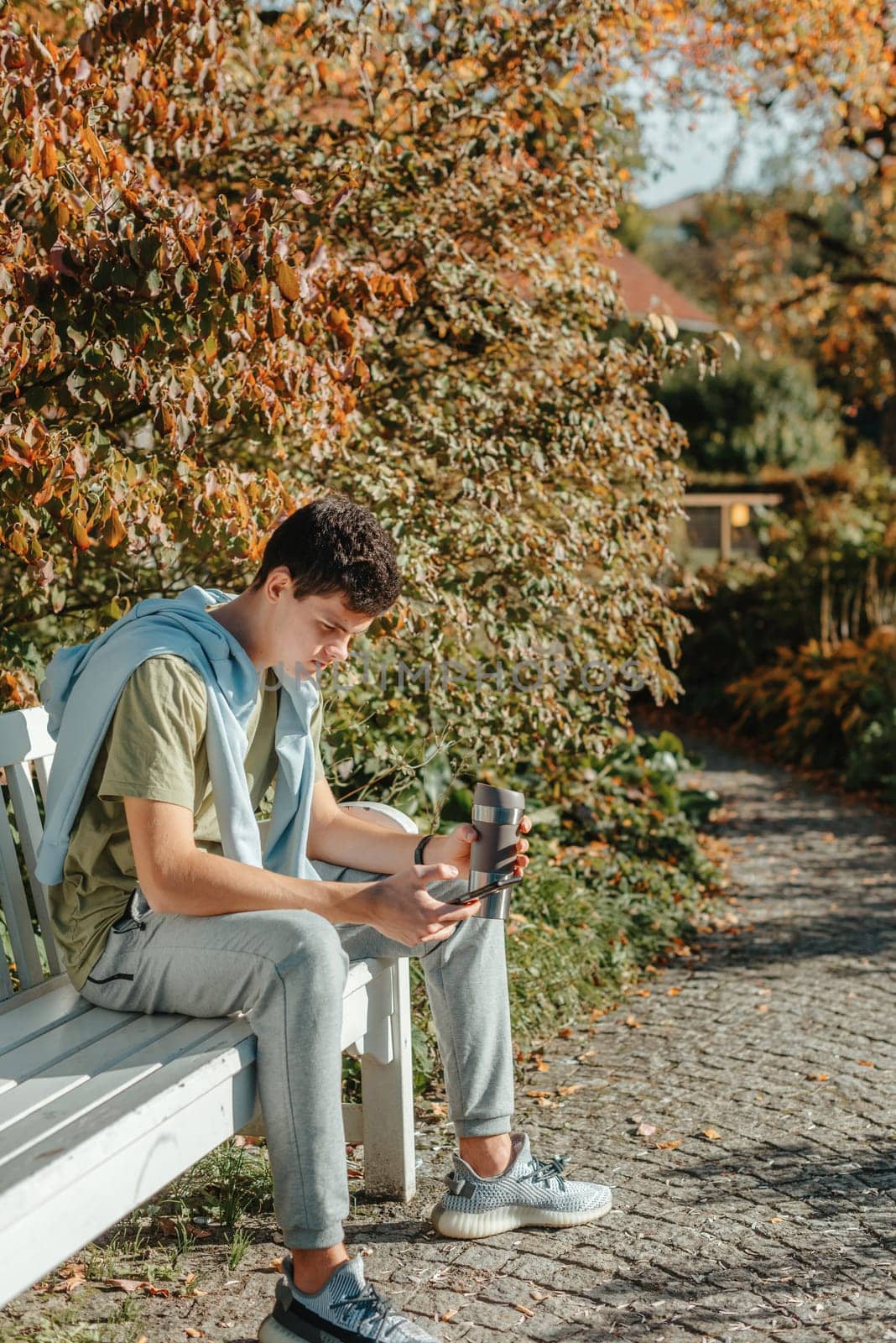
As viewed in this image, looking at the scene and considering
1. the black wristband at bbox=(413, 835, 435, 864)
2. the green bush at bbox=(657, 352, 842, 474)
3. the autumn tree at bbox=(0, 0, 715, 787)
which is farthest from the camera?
the green bush at bbox=(657, 352, 842, 474)

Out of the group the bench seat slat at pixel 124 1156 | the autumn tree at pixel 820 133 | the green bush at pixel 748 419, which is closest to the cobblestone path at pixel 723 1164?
the bench seat slat at pixel 124 1156

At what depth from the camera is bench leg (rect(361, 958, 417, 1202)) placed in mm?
3025

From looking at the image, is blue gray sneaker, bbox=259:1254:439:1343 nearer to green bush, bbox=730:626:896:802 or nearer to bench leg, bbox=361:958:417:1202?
bench leg, bbox=361:958:417:1202

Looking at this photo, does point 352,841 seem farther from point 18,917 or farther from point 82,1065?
point 82,1065

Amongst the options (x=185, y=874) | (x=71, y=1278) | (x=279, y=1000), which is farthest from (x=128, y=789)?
(x=71, y=1278)

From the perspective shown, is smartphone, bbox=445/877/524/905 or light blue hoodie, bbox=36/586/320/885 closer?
light blue hoodie, bbox=36/586/320/885

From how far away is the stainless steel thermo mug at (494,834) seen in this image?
2643 mm

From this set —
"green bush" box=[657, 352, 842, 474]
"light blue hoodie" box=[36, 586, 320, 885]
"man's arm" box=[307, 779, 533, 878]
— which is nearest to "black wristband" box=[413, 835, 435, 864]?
"man's arm" box=[307, 779, 533, 878]

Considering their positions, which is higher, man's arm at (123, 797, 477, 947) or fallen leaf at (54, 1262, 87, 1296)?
man's arm at (123, 797, 477, 947)

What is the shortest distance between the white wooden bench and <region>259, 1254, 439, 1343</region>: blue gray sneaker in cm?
31

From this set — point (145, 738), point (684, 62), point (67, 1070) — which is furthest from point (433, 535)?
point (684, 62)

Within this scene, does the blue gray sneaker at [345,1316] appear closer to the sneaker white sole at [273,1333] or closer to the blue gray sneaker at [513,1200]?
the sneaker white sole at [273,1333]

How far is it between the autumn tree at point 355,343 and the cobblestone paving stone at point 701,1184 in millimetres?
1120

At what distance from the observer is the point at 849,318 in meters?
13.4
